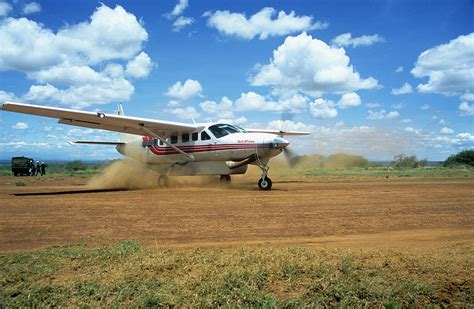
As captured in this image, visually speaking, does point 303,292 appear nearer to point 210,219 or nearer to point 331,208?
point 210,219

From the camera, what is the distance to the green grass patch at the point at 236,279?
4.70m

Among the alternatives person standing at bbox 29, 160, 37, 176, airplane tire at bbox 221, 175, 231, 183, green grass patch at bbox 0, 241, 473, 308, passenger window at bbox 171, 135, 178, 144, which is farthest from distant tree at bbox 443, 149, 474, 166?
green grass patch at bbox 0, 241, 473, 308

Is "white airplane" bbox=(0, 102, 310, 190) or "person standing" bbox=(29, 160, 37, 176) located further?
"person standing" bbox=(29, 160, 37, 176)

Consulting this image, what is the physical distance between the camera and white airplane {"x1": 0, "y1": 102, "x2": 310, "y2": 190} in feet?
65.3

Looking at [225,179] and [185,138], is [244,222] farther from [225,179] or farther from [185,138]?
[225,179]

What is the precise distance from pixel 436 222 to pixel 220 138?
13.3 metres

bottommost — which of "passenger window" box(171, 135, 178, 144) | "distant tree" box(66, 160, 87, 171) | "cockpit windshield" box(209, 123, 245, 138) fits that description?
"distant tree" box(66, 160, 87, 171)

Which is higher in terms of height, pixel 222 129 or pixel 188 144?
pixel 222 129

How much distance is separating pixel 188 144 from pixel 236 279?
18.2 meters

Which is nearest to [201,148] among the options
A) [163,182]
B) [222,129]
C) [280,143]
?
[222,129]

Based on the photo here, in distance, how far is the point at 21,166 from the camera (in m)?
47.7

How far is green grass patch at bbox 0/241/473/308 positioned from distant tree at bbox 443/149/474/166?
68.6 m

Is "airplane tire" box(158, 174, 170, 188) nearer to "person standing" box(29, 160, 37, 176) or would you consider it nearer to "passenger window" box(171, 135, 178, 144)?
"passenger window" box(171, 135, 178, 144)

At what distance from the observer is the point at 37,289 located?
4.84 metres
